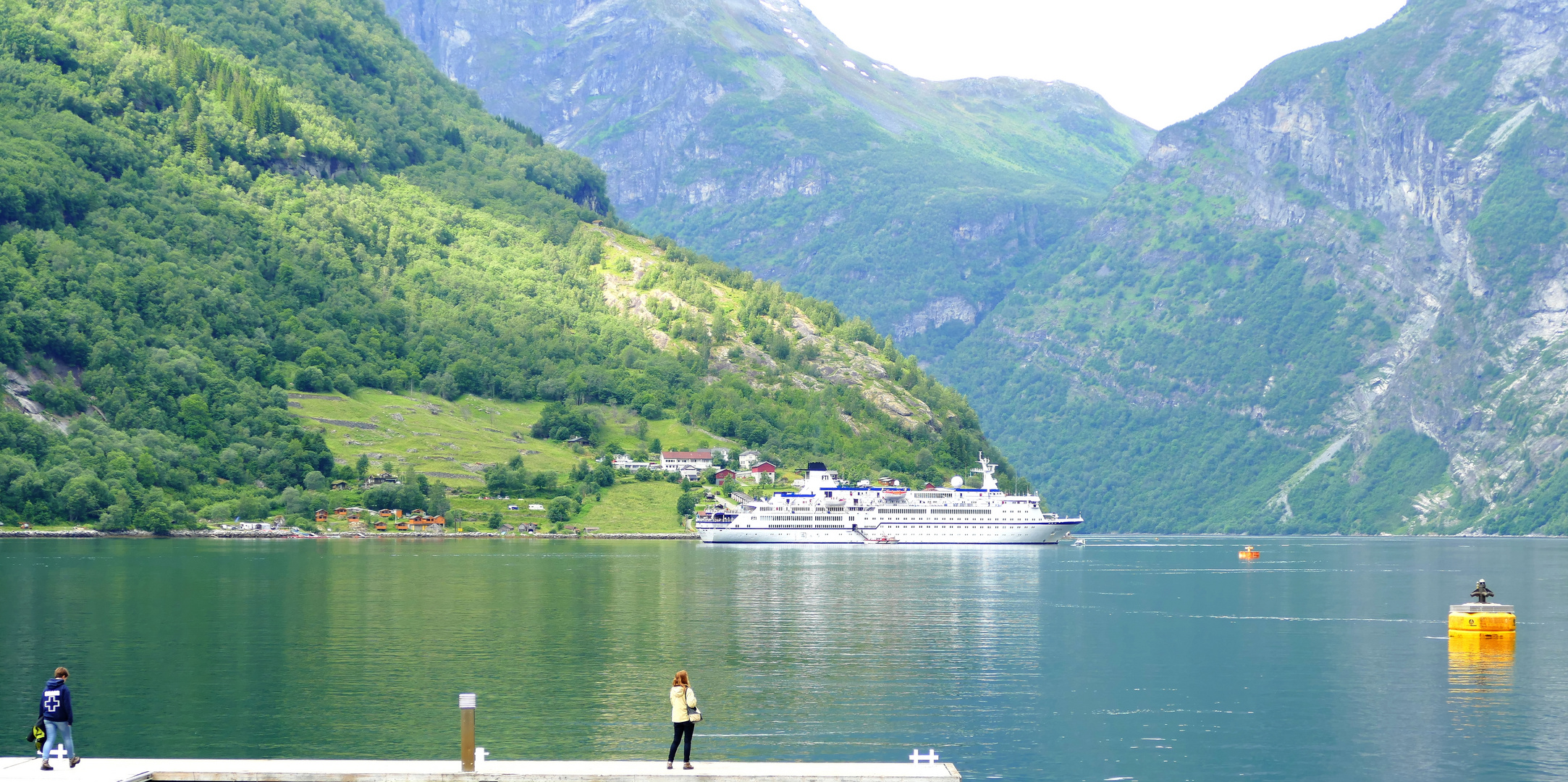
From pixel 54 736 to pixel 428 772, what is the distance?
11298mm

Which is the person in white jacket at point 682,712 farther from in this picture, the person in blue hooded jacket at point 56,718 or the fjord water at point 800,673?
the person in blue hooded jacket at point 56,718

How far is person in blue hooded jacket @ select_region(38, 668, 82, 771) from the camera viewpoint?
153ft

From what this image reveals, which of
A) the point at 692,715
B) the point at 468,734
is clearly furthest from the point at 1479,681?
the point at 468,734

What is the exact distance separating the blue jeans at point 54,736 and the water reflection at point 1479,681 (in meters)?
51.2

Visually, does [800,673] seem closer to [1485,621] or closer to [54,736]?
[54,736]

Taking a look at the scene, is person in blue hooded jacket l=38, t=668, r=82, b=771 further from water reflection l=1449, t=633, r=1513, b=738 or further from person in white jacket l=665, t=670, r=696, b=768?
water reflection l=1449, t=633, r=1513, b=738

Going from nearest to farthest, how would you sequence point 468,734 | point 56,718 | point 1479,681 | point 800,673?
1. point 468,734
2. point 56,718
3. point 800,673
4. point 1479,681

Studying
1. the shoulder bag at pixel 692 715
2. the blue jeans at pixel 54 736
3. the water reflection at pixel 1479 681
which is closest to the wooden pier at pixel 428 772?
the blue jeans at pixel 54 736

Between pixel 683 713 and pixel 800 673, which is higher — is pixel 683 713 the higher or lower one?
the higher one

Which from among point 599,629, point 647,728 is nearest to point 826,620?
point 599,629

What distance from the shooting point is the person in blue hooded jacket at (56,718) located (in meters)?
46.7

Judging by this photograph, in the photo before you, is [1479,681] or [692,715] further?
[1479,681]

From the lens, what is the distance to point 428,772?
153ft

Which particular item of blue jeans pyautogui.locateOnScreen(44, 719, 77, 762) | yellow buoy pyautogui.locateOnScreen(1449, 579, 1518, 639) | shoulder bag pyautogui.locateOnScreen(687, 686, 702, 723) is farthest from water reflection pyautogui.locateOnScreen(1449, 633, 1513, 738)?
blue jeans pyautogui.locateOnScreen(44, 719, 77, 762)
